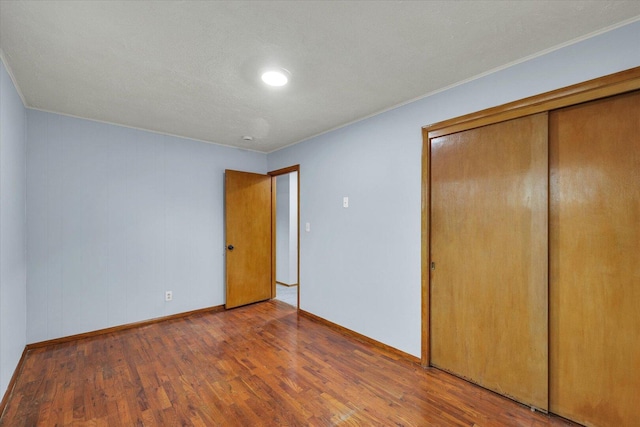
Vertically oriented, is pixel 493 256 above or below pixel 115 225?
below

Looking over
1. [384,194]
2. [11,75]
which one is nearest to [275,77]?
[384,194]

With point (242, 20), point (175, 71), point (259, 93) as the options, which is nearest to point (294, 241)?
point (259, 93)

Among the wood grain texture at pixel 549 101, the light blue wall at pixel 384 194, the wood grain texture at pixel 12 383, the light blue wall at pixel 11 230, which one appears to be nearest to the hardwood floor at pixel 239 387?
the wood grain texture at pixel 12 383

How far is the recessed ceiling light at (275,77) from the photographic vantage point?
2074 mm

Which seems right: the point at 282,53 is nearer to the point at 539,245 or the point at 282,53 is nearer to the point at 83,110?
the point at 539,245

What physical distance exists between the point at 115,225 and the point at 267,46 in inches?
112

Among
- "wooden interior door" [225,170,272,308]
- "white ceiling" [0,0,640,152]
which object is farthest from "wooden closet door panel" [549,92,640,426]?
→ "wooden interior door" [225,170,272,308]

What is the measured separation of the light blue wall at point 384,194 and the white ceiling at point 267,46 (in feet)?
0.45

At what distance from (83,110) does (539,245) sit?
426 cm

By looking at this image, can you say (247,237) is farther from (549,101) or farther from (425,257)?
(549,101)

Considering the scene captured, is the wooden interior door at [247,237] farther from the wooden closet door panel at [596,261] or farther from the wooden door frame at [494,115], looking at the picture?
the wooden closet door panel at [596,261]

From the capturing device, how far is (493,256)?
6.86ft

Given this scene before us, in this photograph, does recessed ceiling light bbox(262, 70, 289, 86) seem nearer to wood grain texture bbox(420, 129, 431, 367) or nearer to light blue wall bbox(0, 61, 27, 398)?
wood grain texture bbox(420, 129, 431, 367)

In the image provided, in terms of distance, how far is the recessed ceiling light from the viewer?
207 cm
